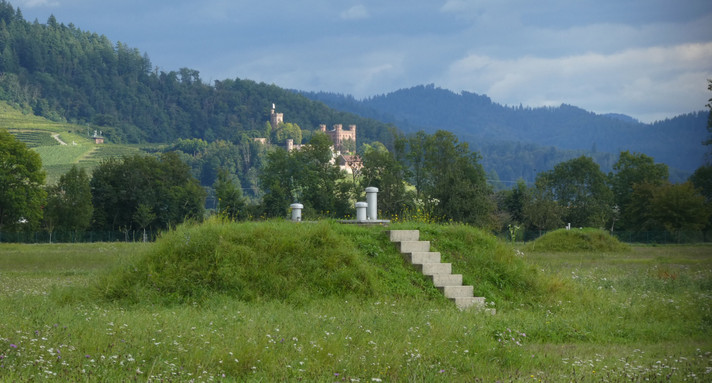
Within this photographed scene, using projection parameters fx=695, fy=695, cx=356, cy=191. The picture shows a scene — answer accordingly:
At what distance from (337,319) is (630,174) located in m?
85.5

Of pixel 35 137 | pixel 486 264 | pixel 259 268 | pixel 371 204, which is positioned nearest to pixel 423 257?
pixel 486 264

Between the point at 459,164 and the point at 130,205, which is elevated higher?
the point at 459,164

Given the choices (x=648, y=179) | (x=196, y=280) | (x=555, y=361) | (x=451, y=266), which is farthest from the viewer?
(x=648, y=179)

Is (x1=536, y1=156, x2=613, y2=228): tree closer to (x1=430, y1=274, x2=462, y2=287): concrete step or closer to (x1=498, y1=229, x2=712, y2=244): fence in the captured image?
(x1=498, y1=229, x2=712, y2=244): fence

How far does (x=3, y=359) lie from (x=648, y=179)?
290 ft

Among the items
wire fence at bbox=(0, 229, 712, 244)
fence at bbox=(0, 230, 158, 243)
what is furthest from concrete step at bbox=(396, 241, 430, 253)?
fence at bbox=(0, 230, 158, 243)

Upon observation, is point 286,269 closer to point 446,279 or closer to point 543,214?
point 446,279

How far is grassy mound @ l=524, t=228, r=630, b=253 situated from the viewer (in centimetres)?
3838

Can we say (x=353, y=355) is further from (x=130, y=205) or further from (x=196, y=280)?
(x=130, y=205)

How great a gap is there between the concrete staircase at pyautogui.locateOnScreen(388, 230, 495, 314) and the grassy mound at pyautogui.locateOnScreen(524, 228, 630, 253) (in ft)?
73.3

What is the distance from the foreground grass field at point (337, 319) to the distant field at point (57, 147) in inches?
5150

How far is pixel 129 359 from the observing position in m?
7.95

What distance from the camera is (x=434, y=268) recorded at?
16.4m

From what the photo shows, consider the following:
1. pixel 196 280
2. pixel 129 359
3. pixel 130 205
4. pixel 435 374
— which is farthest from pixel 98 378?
pixel 130 205
